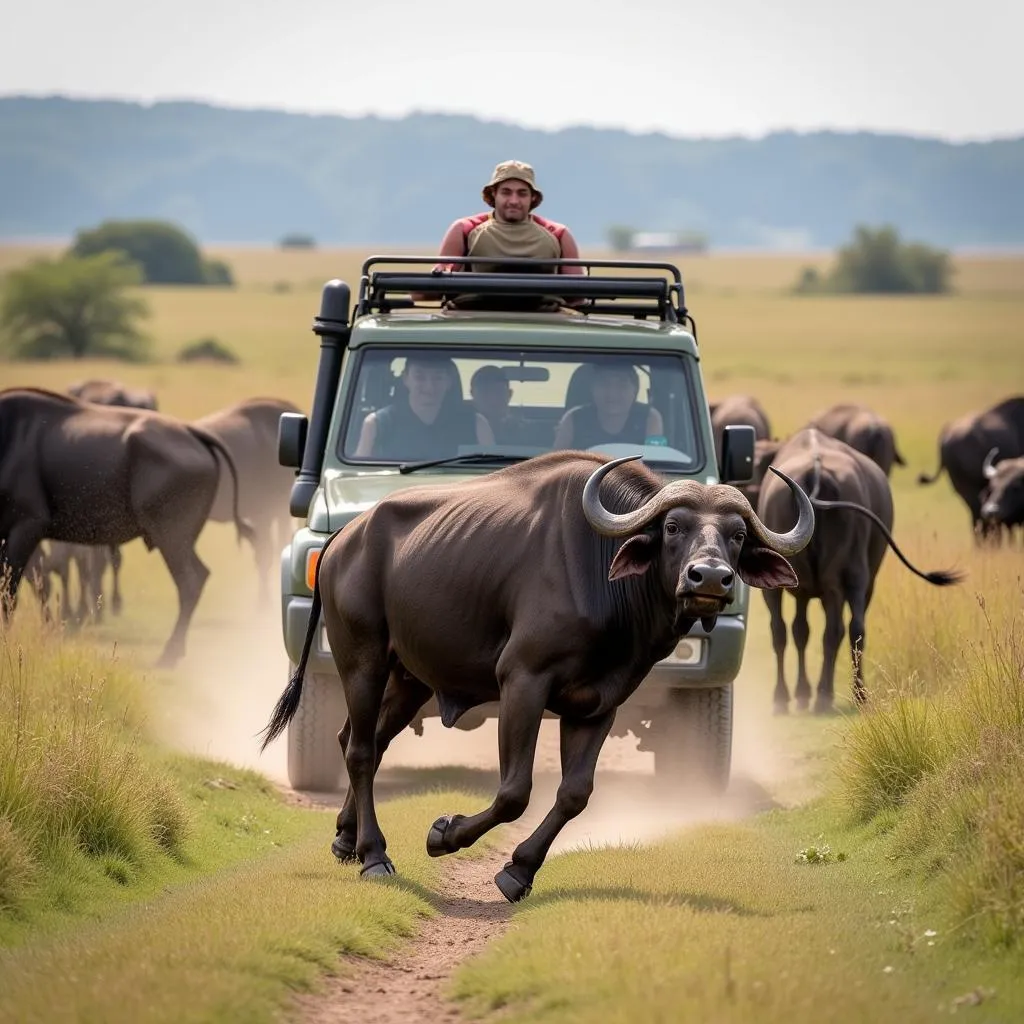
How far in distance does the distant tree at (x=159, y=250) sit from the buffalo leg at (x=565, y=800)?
465 feet

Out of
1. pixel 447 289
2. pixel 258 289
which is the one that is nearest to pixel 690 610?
pixel 447 289

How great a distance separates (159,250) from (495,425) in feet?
468

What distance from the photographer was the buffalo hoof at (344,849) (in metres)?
8.42

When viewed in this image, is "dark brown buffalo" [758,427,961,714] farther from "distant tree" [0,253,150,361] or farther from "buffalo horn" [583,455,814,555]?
"distant tree" [0,253,150,361]

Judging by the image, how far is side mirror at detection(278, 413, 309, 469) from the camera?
420 inches

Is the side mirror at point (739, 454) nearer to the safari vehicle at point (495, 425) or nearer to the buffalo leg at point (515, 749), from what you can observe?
the safari vehicle at point (495, 425)

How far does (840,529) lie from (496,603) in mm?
6526

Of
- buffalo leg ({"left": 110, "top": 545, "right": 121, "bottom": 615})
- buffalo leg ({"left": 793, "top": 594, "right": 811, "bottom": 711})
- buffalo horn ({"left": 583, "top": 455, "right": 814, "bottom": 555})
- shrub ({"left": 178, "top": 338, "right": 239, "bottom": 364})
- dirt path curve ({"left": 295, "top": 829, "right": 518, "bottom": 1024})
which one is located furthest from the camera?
shrub ({"left": 178, "top": 338, "right": 239, "bottom": 364})

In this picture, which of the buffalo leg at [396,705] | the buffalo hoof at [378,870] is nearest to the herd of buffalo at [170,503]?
the buffalo leg at [396,705]

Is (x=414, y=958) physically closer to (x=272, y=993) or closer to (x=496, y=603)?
(x=272, y=993)

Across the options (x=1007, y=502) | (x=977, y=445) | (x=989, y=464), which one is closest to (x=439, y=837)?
(x=1007, y=502)

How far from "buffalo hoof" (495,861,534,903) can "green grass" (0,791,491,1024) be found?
310 mm

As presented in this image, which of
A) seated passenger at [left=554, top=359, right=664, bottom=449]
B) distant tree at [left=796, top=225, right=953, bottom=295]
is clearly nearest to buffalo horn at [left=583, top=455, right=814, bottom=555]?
Answer: seated passenger at [left=554, top=359, right=664, bottom=449]

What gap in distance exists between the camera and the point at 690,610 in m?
7.09
